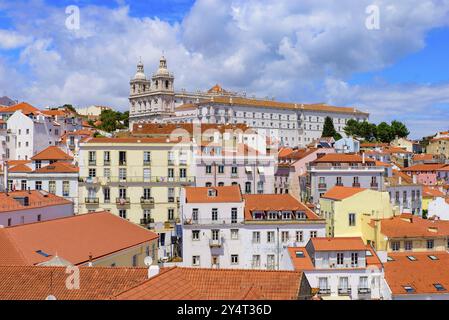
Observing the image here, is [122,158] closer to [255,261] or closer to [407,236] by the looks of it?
[255,261]

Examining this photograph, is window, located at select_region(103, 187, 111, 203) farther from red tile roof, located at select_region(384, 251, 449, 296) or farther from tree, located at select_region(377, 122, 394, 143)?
tree, located at select_region(377, 122, 394, 143)

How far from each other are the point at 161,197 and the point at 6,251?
864 inches

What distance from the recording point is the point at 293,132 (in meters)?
136

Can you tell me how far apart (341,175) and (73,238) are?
28.0 m

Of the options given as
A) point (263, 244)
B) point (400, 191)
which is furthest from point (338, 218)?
point (400, 191)

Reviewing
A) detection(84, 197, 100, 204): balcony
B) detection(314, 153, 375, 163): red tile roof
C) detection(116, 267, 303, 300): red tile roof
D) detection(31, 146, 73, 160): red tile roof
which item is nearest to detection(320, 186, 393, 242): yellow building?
detection(314, 153, 375, 163): red tile roof

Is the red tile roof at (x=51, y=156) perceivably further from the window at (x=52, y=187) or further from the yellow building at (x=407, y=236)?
the yellow building at (x=407, y=236)

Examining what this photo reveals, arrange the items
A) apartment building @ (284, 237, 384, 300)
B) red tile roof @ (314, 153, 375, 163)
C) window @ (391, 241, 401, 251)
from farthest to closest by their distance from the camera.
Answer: red tile roof @ (314, 153, 375, 163), window @ (391, 241, 401, 251), apartment building @ (284, 237, 384, 300)

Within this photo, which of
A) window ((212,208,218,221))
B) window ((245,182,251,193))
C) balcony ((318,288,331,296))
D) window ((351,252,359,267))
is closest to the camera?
balcony ((318,288,331,296))

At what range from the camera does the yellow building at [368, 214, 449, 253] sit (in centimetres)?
3269

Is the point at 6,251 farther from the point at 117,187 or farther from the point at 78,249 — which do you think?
the point at 117,187

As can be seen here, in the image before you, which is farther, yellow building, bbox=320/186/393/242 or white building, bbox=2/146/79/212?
white building, bbox=2/146/79/212

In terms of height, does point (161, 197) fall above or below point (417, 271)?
above

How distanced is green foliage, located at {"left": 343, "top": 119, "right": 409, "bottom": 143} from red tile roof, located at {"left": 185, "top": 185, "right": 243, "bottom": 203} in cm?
8833
